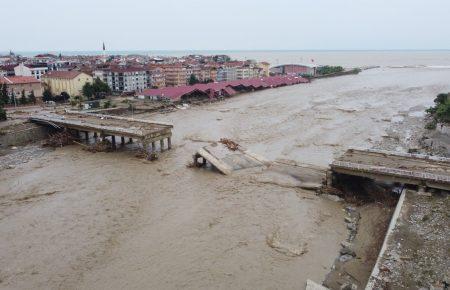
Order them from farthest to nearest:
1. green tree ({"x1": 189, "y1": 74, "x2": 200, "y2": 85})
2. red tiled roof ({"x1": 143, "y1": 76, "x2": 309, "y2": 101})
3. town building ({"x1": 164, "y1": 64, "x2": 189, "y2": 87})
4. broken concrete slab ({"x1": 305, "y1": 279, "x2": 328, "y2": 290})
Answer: town building ({"x1": 164, "y1": 64, "x2": 189, "y2": 87}), green tree ({"x1": 189, "y1": 74, "x2": 200, "y2": 85}), red tiled roof ({"x1": 143, "y1": 76, "x2": 309, "y2": 101}), broken concrete slab ({"x1": 305, "y1": 279, "x2": 328, "y2": 290})

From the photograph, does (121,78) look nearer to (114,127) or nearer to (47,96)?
(47,96)

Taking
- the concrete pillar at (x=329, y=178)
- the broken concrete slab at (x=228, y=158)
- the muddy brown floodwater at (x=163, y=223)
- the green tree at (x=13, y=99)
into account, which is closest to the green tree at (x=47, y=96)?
the green tree at (x=13, y=99)

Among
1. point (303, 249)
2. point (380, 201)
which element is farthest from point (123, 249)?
point (380, 201)

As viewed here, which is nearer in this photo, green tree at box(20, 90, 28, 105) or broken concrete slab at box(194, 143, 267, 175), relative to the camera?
broken concrete slab at box(194, 143, 267, 175)

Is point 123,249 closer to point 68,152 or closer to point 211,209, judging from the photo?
point 211,209

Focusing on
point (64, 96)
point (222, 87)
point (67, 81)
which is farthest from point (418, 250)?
point (222, 87)

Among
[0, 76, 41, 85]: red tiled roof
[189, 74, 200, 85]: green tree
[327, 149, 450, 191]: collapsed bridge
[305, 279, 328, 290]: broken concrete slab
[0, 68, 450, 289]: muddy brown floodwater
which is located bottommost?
[0, 68, 450, 289]: muddy brown floodwater

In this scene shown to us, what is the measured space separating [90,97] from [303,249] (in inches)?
1865

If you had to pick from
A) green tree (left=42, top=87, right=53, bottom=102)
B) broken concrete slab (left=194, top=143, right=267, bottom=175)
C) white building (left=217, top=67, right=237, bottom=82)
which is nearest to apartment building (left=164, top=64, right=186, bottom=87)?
white building (left=217, top=67, right=237, bottom=82)

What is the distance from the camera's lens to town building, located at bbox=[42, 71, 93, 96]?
58719mm

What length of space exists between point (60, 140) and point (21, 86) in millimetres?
23344

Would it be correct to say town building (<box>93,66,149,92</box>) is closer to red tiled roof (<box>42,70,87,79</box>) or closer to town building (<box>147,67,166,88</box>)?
town building (<box>147,67,166,88</box>)

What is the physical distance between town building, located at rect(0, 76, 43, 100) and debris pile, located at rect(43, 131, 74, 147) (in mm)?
19895

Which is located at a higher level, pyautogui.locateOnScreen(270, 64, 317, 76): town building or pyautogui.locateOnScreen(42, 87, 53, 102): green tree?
pyautogui.locateOnScreen(270, 64, 317, 76): town building
